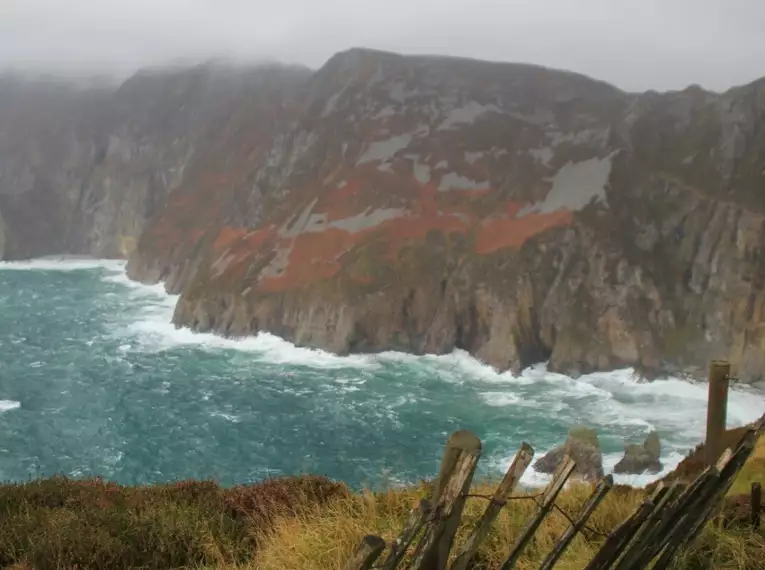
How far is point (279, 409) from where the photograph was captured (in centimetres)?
5303

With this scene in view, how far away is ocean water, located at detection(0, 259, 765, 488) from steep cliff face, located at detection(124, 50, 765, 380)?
183 inches

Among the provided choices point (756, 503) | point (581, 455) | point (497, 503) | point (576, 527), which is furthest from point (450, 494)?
point (581, 455)

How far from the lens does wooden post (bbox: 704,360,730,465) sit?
9.09 meters

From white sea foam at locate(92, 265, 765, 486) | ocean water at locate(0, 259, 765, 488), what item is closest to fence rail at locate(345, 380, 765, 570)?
ocean water at locate(0, 259, 765, 488)

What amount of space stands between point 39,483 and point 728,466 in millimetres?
12621

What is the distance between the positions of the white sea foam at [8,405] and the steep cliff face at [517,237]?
27.3 metres

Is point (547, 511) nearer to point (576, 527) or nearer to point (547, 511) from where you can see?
point (547, 511)

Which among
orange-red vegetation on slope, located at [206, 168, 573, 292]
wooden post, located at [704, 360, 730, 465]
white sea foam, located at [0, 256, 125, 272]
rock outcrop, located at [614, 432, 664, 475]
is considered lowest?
white sea foam, located at [0, 256, 125, 272]

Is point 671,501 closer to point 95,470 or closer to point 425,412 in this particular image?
point 95,470

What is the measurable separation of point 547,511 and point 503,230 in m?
76.8

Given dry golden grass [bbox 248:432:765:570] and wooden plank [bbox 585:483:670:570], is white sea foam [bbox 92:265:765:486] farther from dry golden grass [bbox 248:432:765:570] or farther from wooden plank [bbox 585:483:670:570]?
wooden plank [bbox 585:483:670:570]

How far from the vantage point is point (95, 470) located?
4181cm

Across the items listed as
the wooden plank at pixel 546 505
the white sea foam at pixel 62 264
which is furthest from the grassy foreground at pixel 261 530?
the white sea foam at pixel 62 264

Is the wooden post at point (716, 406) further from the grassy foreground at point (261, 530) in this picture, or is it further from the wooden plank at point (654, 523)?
the wooden plank at point (654, 523)
